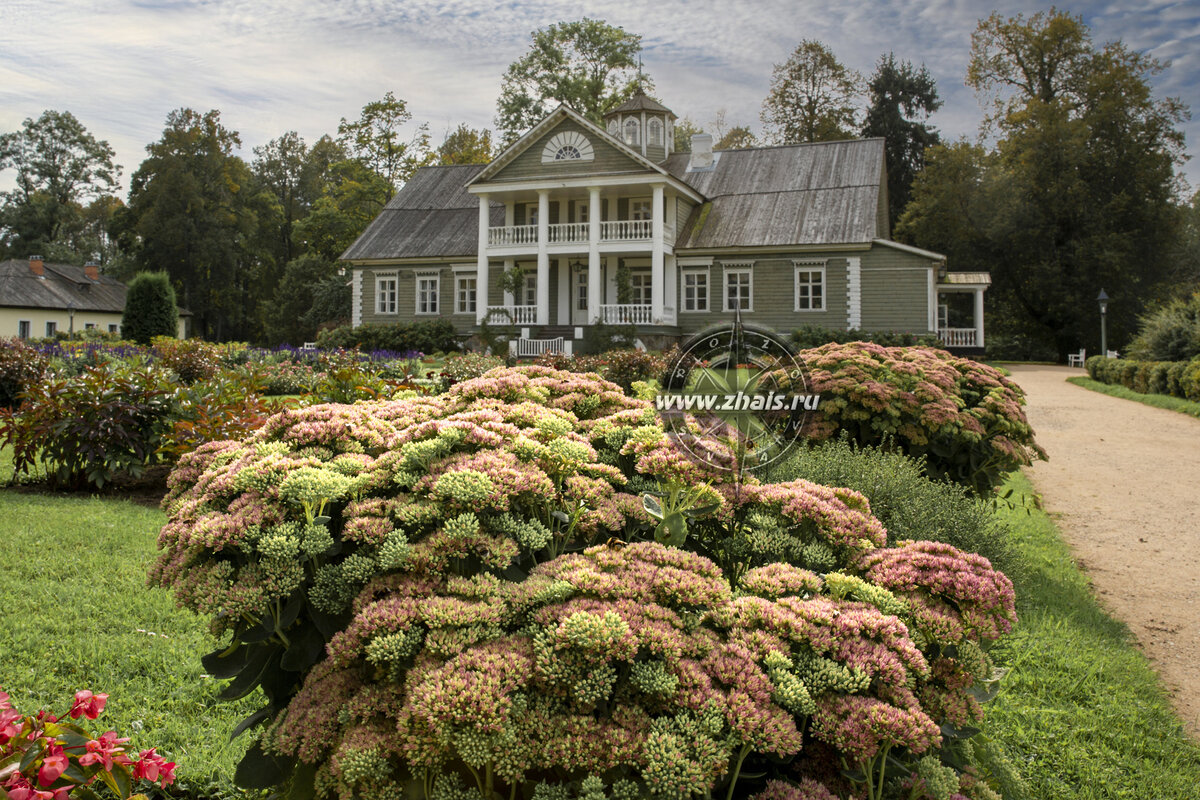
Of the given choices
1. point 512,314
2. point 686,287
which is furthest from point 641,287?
point 512,314

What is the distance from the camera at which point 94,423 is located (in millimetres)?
7676

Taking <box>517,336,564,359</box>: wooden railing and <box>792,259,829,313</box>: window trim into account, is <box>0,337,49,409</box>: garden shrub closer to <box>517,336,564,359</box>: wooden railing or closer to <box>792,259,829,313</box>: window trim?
<box>517,336,564,359</box>: wooden railing

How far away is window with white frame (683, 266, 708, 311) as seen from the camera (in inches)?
1140

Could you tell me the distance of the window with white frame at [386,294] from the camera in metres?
31.7

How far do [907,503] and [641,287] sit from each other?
25438 millimetres

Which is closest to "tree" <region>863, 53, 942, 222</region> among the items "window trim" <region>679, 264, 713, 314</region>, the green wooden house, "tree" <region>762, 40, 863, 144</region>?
"tree" <region>762, 40, 863, 144</region>

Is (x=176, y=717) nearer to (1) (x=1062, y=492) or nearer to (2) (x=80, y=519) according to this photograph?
(2) (x=80, y=519)

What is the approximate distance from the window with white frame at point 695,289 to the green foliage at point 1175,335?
13.3m

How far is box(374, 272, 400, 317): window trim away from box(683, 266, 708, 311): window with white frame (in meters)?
11.3

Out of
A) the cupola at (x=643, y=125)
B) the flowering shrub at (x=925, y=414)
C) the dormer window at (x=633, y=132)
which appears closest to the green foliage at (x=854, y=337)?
the cupola at (x=643, y=125)

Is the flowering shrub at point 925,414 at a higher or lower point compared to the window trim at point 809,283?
lower

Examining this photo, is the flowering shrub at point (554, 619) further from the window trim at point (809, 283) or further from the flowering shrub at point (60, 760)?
the window trim at point (809, 283)

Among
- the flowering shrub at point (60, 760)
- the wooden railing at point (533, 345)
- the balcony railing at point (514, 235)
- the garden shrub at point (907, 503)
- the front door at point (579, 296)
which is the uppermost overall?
the balcony railing at point (514, 235)

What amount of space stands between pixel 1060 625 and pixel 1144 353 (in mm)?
22053
